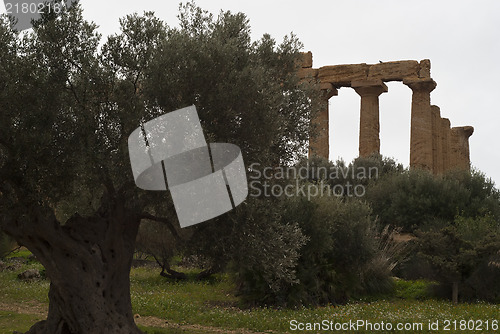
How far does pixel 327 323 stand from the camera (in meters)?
15.6

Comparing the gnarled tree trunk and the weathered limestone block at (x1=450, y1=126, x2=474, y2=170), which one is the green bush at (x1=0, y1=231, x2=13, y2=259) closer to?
the gnarled tree trunk

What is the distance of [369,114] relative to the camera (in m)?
34.5

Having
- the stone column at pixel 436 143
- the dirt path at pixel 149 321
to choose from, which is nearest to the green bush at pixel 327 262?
the dirt path at pixel 149 321

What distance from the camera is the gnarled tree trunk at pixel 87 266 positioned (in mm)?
11352

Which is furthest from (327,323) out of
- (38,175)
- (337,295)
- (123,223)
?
(38,175)

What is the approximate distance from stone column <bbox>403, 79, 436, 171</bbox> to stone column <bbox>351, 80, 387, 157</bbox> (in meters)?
1.91

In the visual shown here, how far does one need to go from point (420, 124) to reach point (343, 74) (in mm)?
5580

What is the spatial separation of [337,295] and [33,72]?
1408cm

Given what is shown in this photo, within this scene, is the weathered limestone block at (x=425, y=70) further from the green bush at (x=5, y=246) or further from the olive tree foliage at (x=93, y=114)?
the green bush at (x=5, y=246)

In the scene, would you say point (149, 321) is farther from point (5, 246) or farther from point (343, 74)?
point (343, 74)

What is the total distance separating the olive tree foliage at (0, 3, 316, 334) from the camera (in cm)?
1004

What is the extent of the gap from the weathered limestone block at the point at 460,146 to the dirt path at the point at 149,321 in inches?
1290
